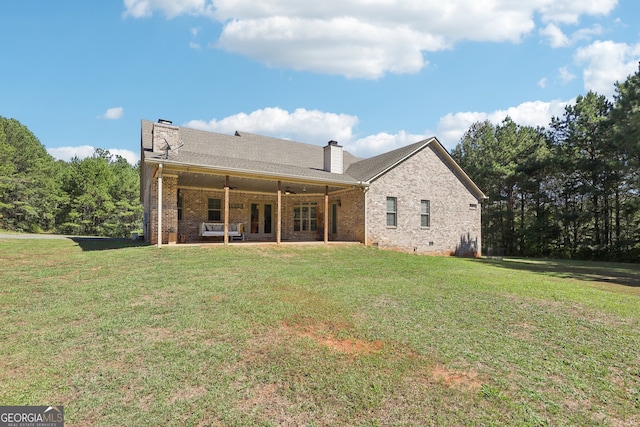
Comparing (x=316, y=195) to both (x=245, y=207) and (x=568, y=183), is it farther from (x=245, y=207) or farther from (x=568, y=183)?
(x=568, y=183)

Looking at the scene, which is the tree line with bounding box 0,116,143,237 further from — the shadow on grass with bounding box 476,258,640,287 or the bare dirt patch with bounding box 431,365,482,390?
the bare dirt patch with bounding box 431,365,482,390

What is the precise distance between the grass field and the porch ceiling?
20.6 ft

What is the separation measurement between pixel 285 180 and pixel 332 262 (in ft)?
15.0

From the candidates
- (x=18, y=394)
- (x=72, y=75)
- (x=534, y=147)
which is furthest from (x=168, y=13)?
(x=534, y=147)

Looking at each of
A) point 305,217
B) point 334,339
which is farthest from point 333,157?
point 334,339

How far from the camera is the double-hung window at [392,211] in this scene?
54.1 ft

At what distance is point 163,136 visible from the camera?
540 inches

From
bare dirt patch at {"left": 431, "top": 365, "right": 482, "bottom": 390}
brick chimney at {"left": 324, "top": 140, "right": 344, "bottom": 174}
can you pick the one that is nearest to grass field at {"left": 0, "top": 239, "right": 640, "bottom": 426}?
bare dirt patch at {"left": 431, "top": 365, "right": 482, "bottom": 390}

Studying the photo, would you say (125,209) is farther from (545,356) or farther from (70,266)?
(545,356)

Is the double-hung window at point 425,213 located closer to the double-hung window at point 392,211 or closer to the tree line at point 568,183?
the double-hung window at point 392,211

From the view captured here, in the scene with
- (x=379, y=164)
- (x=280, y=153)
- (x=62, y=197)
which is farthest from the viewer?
(x=62, y=197)

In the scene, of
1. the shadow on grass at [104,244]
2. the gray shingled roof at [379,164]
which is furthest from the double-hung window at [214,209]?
Answer: the gray shingled roof at [379,164]

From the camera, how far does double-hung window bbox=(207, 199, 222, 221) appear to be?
16.2 m

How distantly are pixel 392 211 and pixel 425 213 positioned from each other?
7.58 ft
